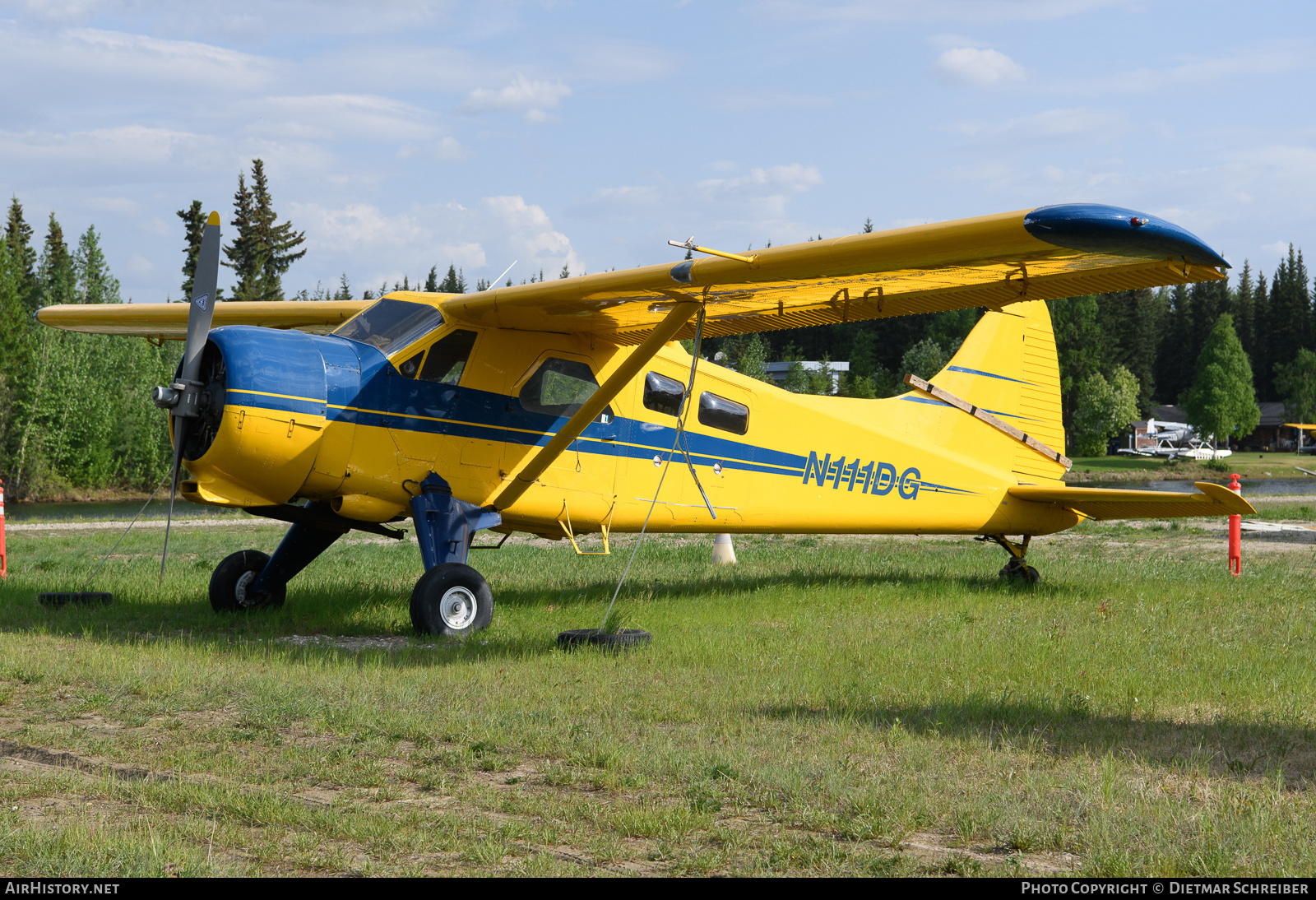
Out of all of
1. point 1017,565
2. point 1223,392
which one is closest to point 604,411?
point 1017,565

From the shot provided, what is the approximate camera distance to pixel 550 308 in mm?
9477

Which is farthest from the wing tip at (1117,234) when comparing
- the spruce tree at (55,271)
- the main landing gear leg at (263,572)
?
the spruce tree at (55,271)

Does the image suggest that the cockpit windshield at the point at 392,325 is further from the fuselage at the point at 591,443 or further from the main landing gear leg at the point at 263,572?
the main landing gear leg at the point at 263,572

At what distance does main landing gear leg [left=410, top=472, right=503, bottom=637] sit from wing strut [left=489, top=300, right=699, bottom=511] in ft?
1.23

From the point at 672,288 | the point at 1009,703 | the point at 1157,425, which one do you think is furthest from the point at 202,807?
the point at 1157,425

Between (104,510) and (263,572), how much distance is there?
3435cm

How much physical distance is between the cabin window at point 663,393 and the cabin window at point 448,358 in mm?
2019

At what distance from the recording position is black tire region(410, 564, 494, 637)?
342 inches

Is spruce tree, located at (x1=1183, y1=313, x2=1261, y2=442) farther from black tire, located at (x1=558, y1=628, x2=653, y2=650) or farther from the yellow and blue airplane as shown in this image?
black tire, located at (x1=558, y1=628, x2=653, y2=650)

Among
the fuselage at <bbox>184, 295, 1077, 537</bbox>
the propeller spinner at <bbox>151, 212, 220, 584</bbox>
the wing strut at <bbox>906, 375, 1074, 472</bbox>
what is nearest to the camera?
the propeller spinner at <bbox>151, 212, 220, 584</bbox>

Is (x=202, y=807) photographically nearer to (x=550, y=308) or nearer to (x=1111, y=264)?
(x=550, y=308)

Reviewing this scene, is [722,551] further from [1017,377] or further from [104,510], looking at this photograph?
[104,510]

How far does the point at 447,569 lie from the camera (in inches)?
349

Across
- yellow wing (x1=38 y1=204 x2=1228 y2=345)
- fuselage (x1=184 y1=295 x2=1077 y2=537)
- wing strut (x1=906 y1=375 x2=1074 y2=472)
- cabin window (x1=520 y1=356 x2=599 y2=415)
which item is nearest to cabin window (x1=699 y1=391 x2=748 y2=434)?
fuselage (x1=184 y1=295 x2=1077 y2=537)
